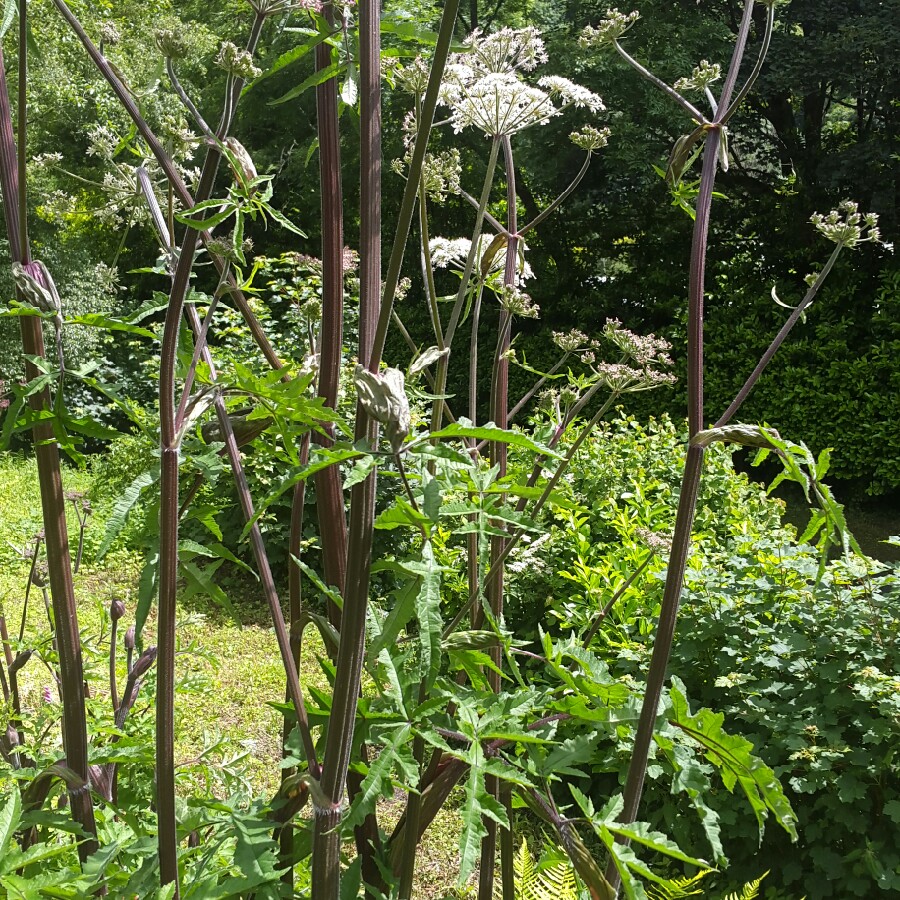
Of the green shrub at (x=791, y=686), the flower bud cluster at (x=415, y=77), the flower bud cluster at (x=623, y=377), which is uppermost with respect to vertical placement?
the flower bud cluster at (x=415, y=77)

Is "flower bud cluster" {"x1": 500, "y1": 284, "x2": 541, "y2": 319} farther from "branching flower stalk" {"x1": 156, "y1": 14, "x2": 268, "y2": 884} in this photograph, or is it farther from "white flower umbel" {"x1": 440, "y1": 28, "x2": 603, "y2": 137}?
"branching flower stalk" {"x1": 156, "y1": 14, "x2": 268, "y2": 884}

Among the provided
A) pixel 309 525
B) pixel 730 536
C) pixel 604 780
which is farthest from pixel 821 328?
pixel 604 780

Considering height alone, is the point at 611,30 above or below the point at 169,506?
above

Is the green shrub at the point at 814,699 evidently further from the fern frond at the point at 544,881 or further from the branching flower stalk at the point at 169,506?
the branching flower stalk at the point at 169,506

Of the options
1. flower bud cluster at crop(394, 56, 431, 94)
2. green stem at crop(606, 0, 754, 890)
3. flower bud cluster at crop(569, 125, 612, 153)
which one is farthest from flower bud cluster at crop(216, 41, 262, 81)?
flower bud cluster at crop(569, 125, 612, 153)

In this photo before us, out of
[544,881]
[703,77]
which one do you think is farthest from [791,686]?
[703,77]

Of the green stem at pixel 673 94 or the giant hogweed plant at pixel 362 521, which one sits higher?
the green stem at pixel 673 94

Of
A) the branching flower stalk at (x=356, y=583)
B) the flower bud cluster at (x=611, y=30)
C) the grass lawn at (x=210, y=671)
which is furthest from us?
the grass lawn at (x=210, y=671)

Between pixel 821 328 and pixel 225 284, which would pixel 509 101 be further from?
pixel 821 328

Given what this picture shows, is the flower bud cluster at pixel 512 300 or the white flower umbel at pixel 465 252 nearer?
the flower bud cluster at pixel 512 300

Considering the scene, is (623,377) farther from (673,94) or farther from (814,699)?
(814,699)

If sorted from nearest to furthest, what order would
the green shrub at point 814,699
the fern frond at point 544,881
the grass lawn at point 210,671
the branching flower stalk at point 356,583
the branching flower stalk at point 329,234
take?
the branching flower stalk at point 356,583, the branching flower stalk at point 329,234, the fern frond at point 544,881, the green shrub at point 814,699, the grass lawn at point 210,671

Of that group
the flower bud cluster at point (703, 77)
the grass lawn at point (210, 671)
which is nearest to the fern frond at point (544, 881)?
the grass lawn at point (210, 671)

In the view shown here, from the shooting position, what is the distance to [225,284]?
3.43ft
